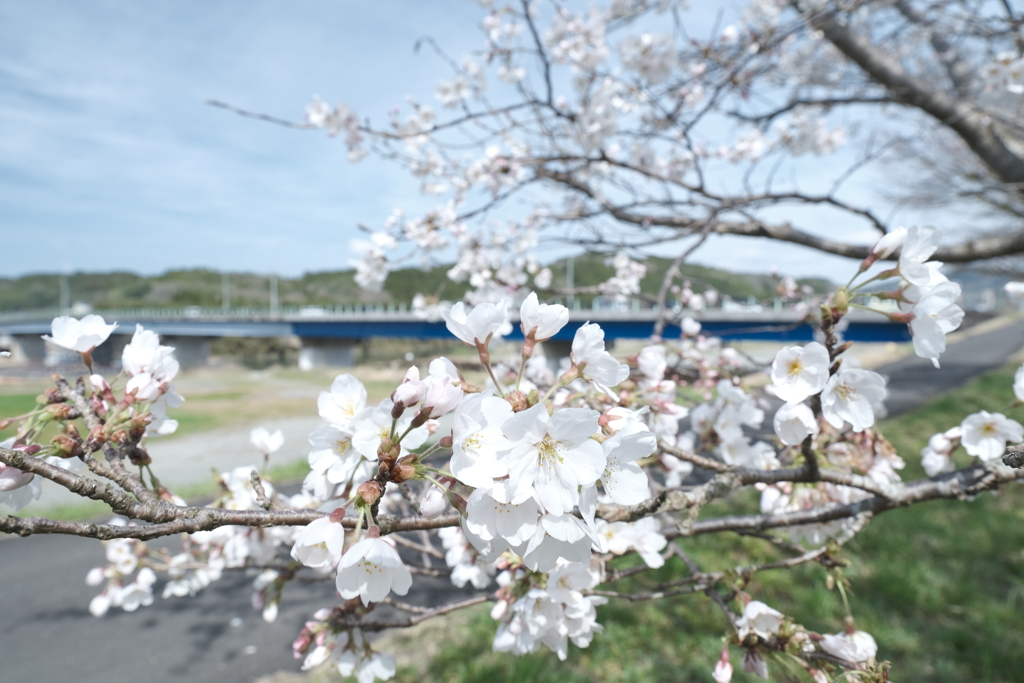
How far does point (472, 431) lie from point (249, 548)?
4.78 feet

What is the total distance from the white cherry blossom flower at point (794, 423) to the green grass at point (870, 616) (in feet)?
6.48

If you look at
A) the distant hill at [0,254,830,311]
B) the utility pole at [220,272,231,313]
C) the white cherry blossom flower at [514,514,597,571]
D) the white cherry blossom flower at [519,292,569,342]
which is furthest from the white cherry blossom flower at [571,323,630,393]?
the utility pole at [220,272,231,313]

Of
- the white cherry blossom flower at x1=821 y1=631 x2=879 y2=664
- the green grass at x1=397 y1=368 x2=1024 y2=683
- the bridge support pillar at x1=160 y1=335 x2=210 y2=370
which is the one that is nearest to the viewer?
the white cherry blossom flower at x1=821 y1=631 x2=879 y2=664

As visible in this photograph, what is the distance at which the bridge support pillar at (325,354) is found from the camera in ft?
111

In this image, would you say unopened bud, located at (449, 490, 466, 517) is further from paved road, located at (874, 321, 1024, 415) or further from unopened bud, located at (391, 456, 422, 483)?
paved road, located at (874, 321, 1024, 415)

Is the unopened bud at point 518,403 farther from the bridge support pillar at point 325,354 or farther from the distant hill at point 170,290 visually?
the distant hill at point 170,290

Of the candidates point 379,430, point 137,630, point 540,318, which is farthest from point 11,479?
point 137,630

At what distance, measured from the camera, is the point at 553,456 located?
2.60ft

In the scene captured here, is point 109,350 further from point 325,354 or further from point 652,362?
point 652,362

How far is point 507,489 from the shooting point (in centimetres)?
75

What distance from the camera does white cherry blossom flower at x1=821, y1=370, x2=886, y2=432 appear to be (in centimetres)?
115

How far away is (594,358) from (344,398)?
52 centimetres

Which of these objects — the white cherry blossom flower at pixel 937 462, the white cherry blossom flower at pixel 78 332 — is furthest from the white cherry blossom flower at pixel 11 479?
the white cherry blossom flower at pixel 937 462

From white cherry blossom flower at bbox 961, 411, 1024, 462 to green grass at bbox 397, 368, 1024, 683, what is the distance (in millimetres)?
1403
